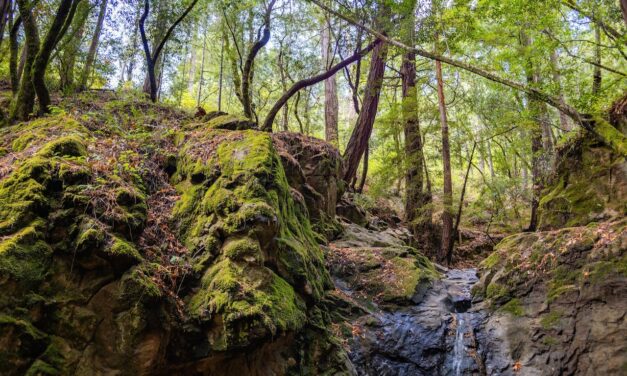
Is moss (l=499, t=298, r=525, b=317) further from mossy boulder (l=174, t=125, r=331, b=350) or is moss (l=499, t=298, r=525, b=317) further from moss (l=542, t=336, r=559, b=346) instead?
mossy boulder (l=174, t=125, r=331, b=350)

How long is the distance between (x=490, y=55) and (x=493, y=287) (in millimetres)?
11852

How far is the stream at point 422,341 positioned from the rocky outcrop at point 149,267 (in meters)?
0.61

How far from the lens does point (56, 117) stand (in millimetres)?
6371

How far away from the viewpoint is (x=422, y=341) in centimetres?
574

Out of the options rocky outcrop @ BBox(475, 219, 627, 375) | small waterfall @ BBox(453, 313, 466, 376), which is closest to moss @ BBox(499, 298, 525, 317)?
rocky outcrop @ BBox(475, 219, 627, 375)

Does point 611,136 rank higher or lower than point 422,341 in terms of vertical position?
higher

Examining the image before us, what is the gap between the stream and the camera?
5.33 metres

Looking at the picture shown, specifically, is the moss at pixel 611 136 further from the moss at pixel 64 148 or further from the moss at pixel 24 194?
the moss at pixel 24 194

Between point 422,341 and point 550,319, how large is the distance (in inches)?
70.2

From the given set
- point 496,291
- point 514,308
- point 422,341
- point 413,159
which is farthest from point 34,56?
point 413,159

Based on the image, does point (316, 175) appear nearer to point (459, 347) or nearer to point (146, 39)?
point (459, 347)

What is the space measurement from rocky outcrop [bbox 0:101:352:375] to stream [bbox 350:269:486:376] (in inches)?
24.1

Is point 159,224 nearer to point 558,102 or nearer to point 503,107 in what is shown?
point 558,102

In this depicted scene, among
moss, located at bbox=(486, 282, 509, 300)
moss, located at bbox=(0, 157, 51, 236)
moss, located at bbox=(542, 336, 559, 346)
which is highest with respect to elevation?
moss, located at bbox=(0, 157, 51, 236)
